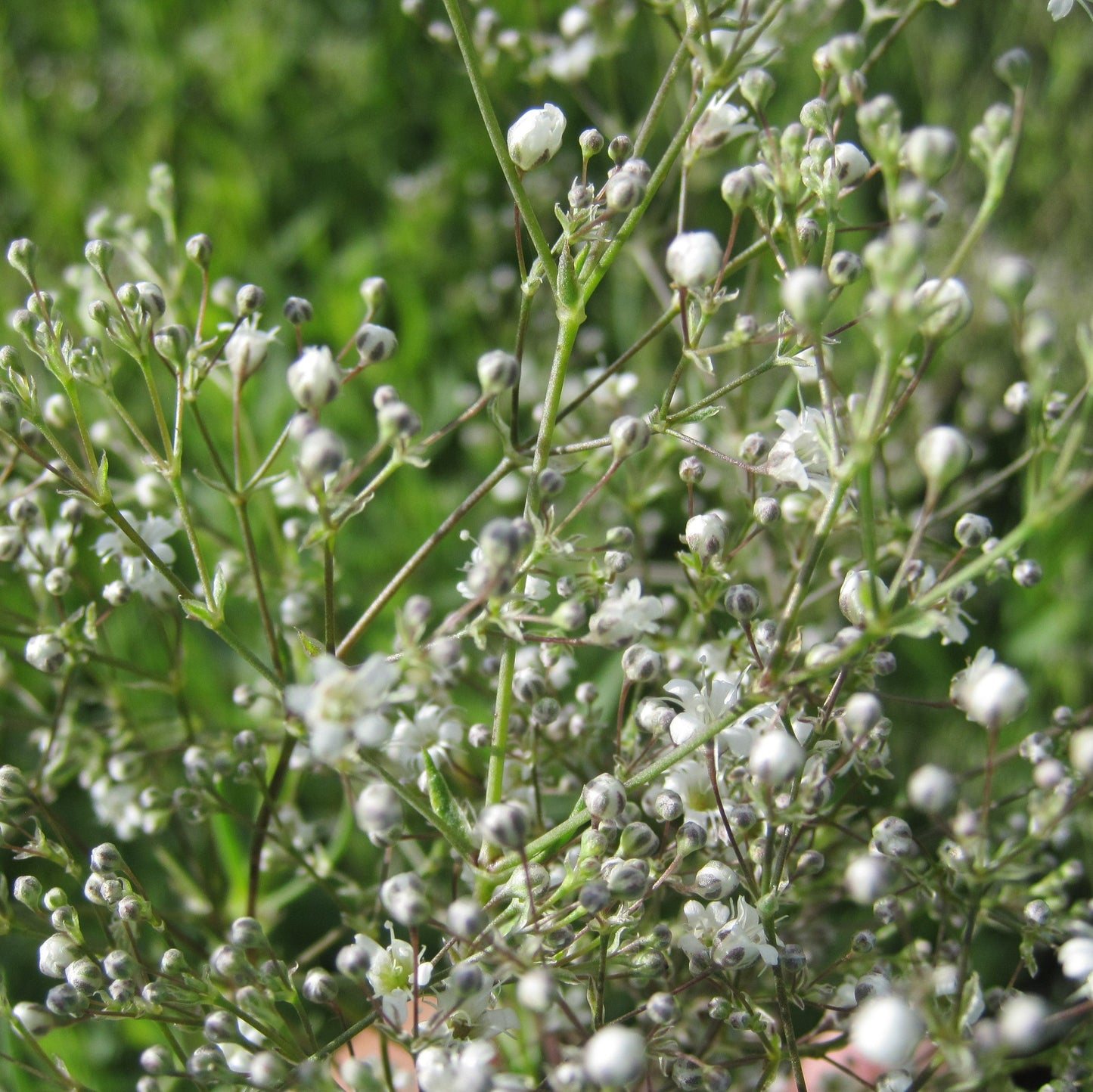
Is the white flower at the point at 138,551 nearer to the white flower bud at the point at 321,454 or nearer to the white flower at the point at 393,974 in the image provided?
the white flower bud at the point at 321,454

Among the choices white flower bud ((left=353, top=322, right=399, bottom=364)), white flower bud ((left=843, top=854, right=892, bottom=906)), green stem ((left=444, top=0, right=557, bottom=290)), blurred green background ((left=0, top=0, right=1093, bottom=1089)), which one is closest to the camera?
white flower bud ((left=843, top=854, right=892, bottom=906))

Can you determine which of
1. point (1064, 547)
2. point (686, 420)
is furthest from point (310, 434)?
point (1064, 547)

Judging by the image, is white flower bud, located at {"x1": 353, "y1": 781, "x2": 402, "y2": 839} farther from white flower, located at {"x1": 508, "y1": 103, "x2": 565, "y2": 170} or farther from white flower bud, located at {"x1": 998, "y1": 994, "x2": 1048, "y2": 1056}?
white flower, located at {"x1": 508, "y1": 103, "x2": 565, "y2": 170}

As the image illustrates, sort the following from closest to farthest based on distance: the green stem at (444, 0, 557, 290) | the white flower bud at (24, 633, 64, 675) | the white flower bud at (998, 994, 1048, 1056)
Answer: the white flower bud at (998, 994, 1048, 1056) < the green stem at (444, 0, 557, 290) < the white flower bud at (24, 633, 64, 675)

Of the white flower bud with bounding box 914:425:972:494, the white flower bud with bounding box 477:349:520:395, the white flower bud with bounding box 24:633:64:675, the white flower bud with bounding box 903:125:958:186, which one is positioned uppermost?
the white flower bud with bounding box 903:125:958:186

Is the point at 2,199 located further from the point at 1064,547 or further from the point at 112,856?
the point at 1064,547

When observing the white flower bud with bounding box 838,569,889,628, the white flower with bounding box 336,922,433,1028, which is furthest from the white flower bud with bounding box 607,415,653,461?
the white flower with bounding box 336,922,433,1028
